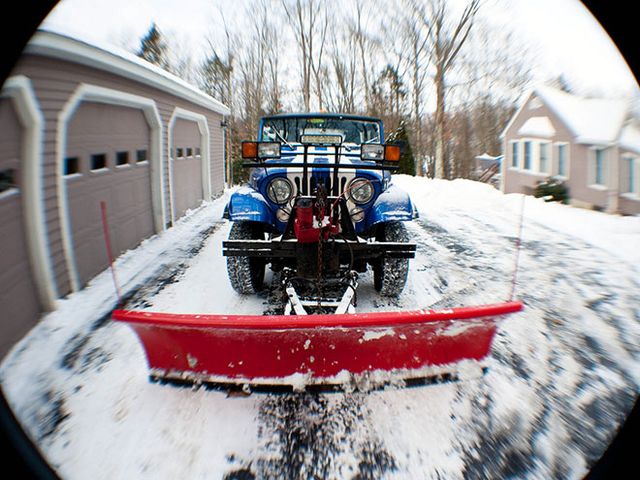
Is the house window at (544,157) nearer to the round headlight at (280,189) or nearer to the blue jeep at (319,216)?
the blue jeep at (319,216)

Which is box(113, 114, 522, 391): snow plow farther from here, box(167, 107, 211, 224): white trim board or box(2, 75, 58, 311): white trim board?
box(167, 107, 211, 224): white trim board

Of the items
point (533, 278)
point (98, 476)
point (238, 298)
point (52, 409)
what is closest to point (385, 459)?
point (98, 476)

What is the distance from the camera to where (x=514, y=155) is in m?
6.30

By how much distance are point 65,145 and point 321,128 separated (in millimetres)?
2862

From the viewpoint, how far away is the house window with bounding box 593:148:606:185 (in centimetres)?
391

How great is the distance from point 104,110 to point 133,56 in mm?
1191

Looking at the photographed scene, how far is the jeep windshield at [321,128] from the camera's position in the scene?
4.70 metres

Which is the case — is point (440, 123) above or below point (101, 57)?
below

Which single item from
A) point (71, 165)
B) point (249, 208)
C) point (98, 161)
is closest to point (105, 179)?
point (98, 161)

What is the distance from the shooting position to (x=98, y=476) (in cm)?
181

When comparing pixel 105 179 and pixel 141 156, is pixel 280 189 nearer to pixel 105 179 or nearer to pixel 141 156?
pixel 105 179

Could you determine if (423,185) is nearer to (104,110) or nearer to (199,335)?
(104,110)

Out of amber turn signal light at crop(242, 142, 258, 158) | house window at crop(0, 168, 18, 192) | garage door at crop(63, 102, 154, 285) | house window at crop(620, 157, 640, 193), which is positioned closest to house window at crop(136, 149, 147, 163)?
garage door at crop(63, 102, 154, 285)

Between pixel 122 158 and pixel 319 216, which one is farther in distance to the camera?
pixel 122 158
